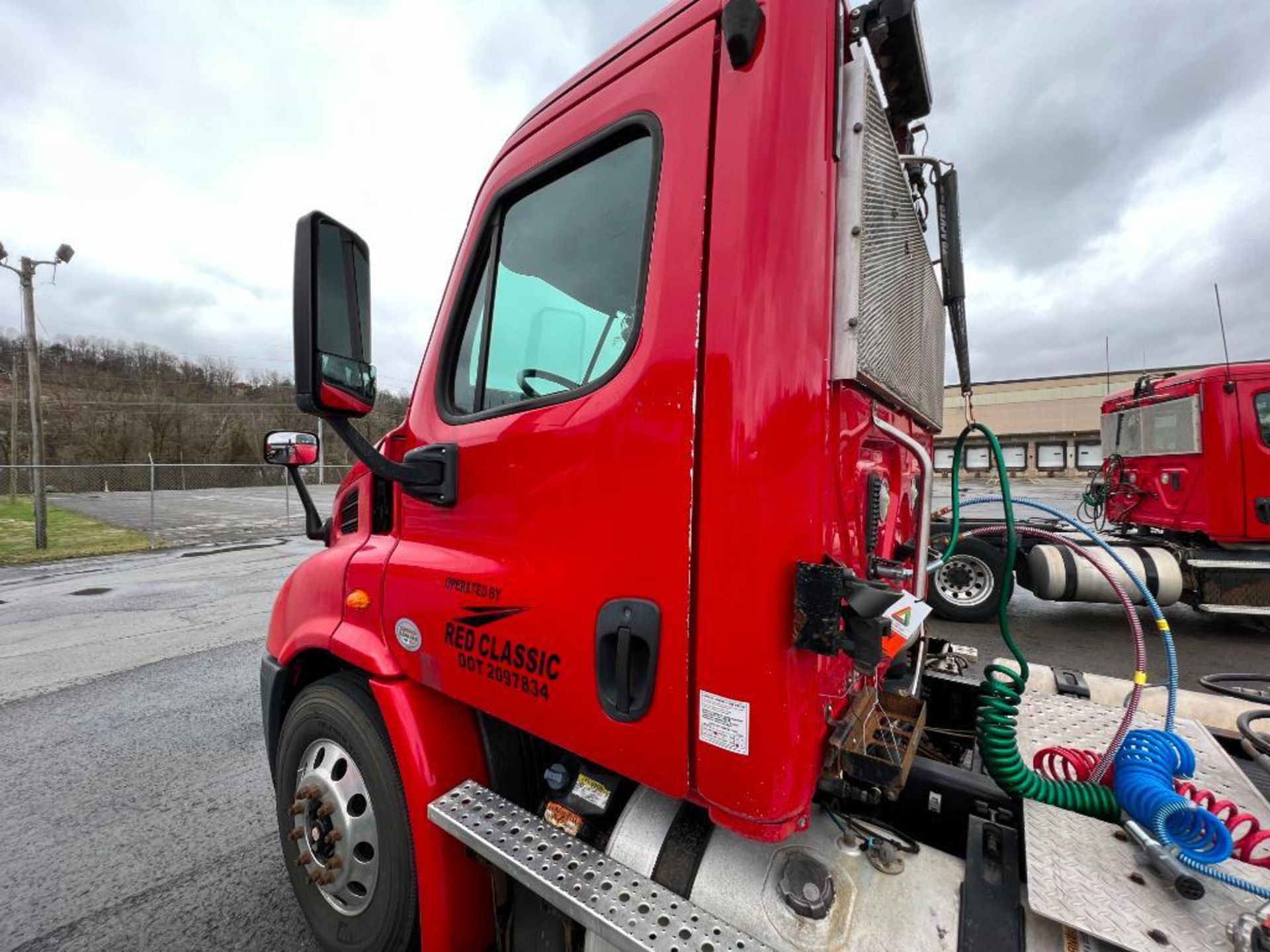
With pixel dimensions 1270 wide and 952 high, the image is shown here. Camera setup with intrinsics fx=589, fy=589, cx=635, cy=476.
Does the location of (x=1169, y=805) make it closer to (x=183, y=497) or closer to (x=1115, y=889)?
(x=1115, y=889)

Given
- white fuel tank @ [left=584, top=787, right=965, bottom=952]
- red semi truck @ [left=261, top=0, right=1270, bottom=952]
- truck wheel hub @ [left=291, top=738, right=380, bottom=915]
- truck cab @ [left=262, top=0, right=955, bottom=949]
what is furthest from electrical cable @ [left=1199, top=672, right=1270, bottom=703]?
truck wheel hub @ [left=291, top=738, right=380, bottom=915]

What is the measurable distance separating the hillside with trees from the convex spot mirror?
36092 mm

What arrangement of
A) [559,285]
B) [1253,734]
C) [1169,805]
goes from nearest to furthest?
[1169,805] → [559,285] → [1253,734]

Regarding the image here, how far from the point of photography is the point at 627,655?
4.04 feet

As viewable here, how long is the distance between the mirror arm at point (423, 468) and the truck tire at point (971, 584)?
21.5ft

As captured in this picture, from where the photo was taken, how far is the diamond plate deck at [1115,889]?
3.41 ft

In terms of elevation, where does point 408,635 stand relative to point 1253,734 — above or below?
above

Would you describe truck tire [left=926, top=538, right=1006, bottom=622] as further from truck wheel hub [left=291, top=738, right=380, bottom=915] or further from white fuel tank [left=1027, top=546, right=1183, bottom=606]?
truck wheel hub [left=291, top=738, right=380, bottom=915]

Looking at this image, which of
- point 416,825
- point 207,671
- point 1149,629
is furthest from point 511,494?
point 1149,629

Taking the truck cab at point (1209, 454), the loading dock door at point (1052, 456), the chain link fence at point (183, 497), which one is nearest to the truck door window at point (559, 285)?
the truck cab at point (1209, 454)

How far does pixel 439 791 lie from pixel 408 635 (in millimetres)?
437

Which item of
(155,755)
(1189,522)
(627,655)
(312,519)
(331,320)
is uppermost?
(331,320)

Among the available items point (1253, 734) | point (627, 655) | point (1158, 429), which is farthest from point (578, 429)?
point (1158, 429)

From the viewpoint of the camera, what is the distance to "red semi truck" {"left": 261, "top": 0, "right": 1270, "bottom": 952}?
1130 mm
